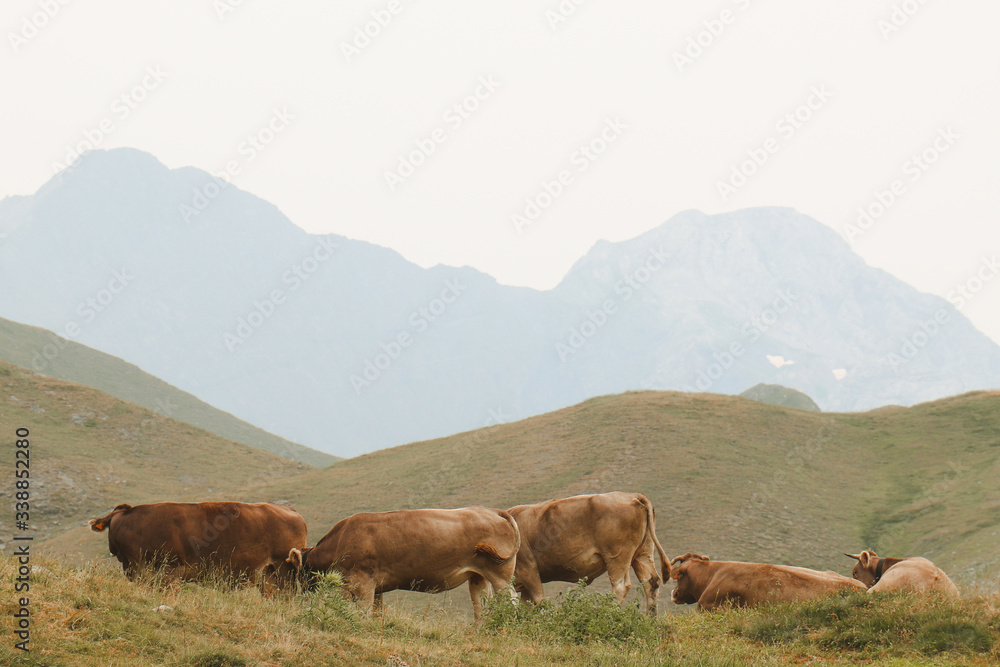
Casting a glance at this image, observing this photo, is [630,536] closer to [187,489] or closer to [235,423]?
[187,489]

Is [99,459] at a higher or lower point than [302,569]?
higher

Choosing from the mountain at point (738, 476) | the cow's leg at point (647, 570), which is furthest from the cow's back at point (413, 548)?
the mountain at point (738, 476)

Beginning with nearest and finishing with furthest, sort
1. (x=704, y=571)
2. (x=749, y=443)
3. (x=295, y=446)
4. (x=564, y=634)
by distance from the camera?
(x=564, y=634), (x=704, y=571), (x=749, y=443), (x=295, y=446)

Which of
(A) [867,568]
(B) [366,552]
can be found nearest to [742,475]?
(A) [867,568]

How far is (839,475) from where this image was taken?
4366 centimetres

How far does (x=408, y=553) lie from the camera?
12.2 m

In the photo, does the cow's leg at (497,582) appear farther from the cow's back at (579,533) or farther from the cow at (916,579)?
the cow at (916,579)

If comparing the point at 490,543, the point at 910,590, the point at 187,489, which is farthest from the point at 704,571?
the point at 187,489

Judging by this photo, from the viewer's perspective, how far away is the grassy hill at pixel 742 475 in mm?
35000

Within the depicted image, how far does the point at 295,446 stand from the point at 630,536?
4092 inches

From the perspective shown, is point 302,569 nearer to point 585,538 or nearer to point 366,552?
point 366,552

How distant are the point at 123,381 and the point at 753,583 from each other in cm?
10798

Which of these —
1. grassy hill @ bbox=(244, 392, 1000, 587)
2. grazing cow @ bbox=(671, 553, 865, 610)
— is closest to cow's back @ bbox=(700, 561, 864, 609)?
grazing cow @ bbox=(671, 553, 865, 610)

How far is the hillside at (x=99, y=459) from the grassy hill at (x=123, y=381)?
124ft
